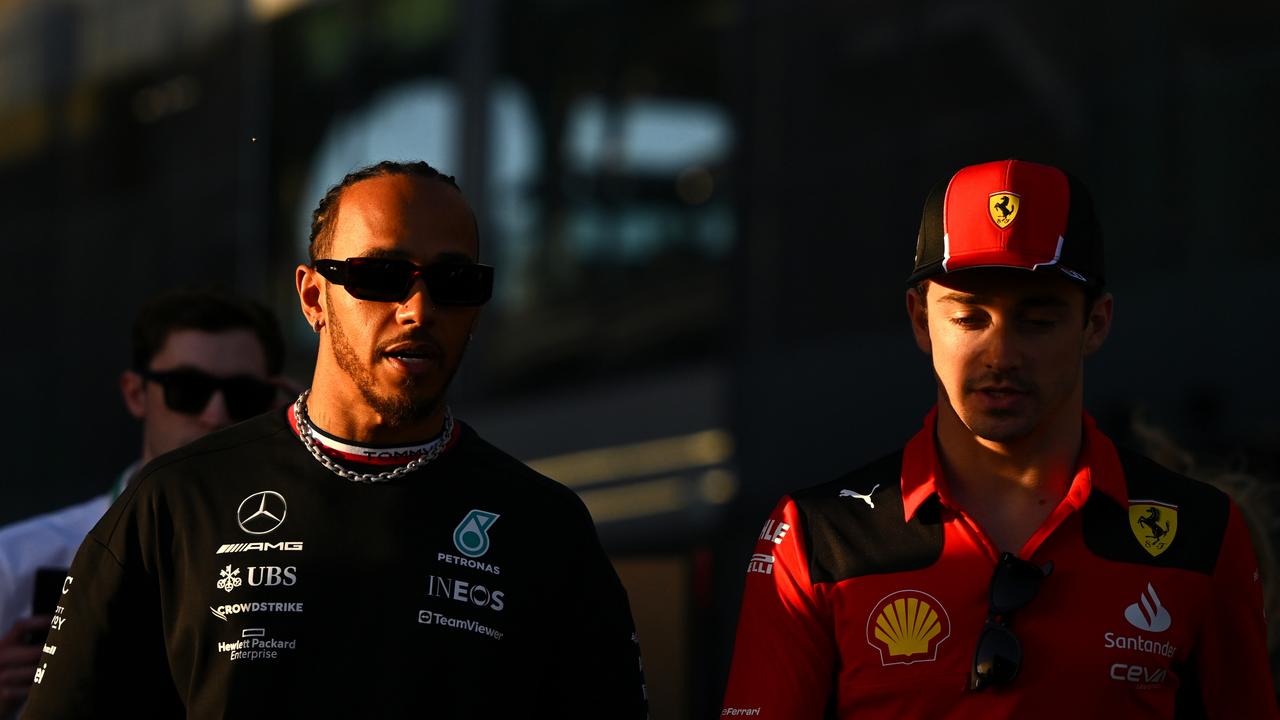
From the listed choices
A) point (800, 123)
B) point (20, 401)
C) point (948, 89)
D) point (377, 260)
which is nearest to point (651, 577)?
point (377, 260)

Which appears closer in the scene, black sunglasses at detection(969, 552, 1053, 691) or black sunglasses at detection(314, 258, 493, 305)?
black sunglasses at detection(969, 552, 1053, 691)

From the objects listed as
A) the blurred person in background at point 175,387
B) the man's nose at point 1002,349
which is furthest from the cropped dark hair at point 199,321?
the man's nose at point 1002,349

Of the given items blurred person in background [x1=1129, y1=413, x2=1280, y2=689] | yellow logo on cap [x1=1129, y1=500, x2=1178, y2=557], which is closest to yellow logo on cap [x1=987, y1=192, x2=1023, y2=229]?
yellow logo on cap [x1=1129, y1=500, x2=1178, y2=557]

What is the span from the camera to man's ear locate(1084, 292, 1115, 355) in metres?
3.37

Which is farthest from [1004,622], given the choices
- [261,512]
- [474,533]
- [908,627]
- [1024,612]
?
[261,512]

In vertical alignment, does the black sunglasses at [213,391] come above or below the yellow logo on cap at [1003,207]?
below

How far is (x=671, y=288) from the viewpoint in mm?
18734

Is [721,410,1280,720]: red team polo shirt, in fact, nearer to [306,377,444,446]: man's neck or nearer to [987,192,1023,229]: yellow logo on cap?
[987,192,1023,229]: yellow logo on cap

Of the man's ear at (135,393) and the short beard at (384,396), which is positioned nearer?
the short beard at (384,396)

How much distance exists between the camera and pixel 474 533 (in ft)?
10.8

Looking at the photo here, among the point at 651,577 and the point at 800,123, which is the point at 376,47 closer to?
the point at 800,123

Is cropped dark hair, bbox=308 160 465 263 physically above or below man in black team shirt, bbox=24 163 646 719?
above

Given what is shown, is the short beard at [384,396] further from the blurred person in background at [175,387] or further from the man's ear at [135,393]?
the man's ear at [135,393]

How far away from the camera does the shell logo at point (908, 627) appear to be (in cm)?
323
